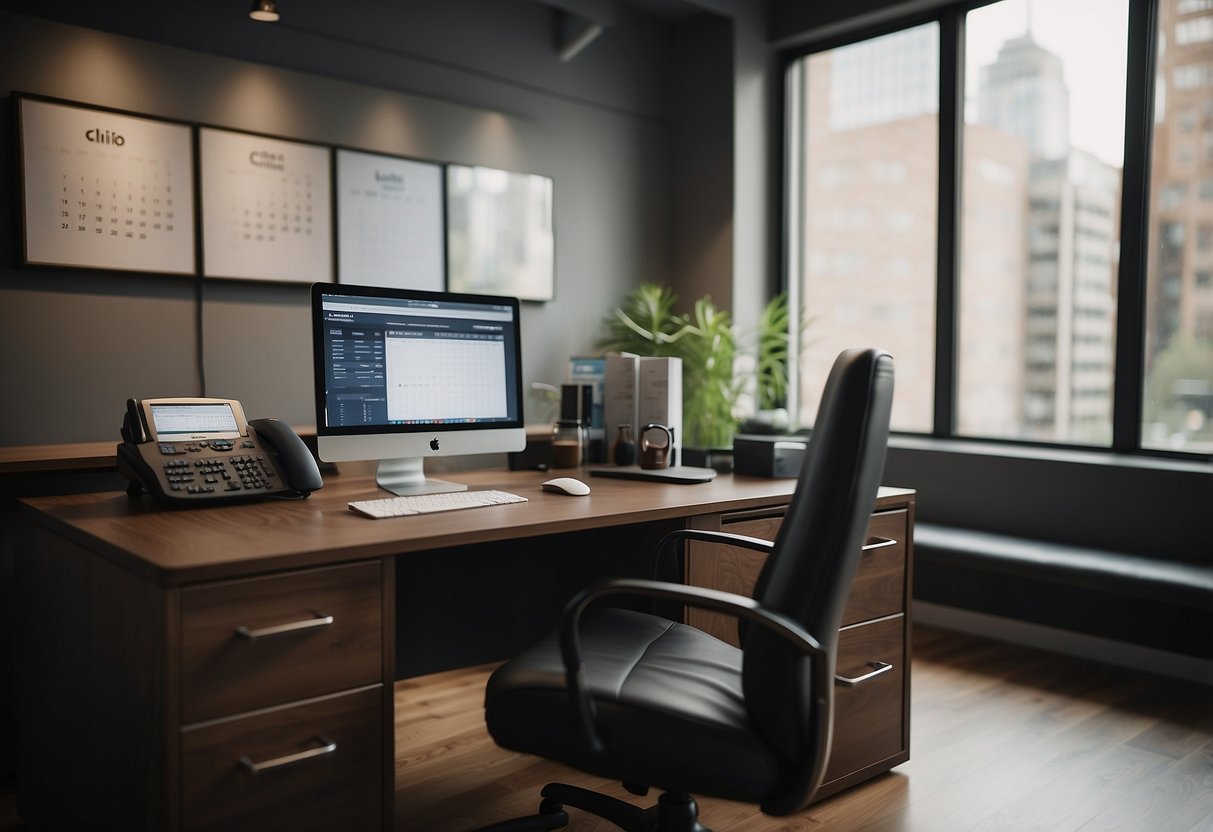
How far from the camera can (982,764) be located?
2449 mm

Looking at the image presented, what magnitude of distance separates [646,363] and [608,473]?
373 millimetres

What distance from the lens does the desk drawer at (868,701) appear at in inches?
86.6

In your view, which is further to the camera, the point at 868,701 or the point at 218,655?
the point at 868,701

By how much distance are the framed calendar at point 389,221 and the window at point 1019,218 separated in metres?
1.84

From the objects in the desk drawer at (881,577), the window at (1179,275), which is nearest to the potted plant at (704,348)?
the window at (1179,275)

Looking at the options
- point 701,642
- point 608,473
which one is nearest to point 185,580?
point 701,642

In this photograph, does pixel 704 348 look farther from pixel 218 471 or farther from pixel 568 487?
pixel 218 471

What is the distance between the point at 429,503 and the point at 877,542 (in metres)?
1.10

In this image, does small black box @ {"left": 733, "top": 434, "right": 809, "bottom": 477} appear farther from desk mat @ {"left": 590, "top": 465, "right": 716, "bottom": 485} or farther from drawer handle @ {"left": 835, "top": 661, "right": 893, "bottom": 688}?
drawer handle @ {"left": 835, "top": 661, "right": 893, "bottom": 688}

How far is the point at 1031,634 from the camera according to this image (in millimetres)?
3480

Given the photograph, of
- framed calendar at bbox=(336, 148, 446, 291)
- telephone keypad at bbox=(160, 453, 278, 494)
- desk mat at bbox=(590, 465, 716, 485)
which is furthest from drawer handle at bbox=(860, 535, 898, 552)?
framed calendar at bbox=(336, 148, 446, 291)

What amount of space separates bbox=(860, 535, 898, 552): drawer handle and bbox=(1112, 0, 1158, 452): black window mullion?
176 cm

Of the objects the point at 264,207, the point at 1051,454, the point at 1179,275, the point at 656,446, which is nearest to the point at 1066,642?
the point at 1051,454

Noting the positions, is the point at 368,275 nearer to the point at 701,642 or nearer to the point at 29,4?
the point at 29,4
